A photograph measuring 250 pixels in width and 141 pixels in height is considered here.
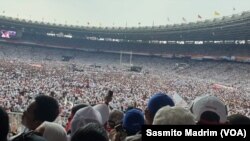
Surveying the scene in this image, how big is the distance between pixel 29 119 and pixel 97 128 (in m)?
1.16

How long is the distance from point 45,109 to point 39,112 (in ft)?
0.19

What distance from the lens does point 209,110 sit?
3.53 metres

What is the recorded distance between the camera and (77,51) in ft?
286

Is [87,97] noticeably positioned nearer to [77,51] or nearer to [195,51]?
[195,51]

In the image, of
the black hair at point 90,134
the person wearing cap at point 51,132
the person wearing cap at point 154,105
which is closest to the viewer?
the black hair at point 90,134

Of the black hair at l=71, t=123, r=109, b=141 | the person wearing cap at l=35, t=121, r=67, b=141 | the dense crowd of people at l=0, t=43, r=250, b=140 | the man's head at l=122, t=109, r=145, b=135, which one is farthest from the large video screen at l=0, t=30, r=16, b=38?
the black hair at l=71, t=123, r=109, b=141

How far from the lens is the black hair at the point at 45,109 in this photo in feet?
12.5

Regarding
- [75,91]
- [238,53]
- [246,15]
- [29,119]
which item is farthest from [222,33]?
[29,119]

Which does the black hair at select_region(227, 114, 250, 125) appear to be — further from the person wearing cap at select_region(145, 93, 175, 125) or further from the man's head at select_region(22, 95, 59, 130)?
the man's head at select_region(22, 95, 59, 130)

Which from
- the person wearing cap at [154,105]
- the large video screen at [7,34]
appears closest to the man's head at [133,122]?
the person wearing cap at [154,105]

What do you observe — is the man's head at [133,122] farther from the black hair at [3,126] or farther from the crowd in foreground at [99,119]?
the black hair at [3,126]

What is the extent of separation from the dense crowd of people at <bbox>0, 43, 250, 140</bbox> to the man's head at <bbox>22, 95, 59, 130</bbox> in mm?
4697

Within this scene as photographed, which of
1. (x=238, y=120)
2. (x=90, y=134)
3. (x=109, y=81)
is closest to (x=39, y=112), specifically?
(x=90, y=134)

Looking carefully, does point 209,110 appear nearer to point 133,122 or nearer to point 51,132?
point 133,122
